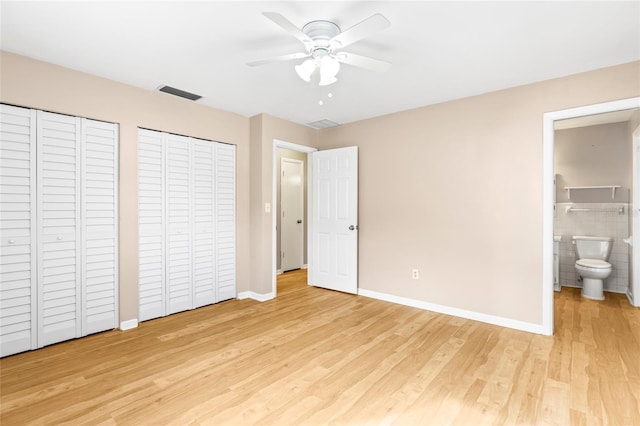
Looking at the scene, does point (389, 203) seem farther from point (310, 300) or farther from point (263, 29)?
point (263, 29)

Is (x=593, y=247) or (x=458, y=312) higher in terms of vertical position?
(x=593, y=247)

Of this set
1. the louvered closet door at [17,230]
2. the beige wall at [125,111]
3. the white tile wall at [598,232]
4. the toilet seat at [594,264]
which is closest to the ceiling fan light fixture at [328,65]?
the beige wall at [125,111]

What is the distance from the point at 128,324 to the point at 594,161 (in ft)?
21.4

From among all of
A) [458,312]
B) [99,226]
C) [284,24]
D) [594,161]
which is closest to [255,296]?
[99,226]

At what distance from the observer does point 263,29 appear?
2.25 meters

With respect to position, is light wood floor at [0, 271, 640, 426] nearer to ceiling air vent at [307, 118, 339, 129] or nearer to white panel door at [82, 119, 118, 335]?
white panel door at [82, 119, 118, 335]

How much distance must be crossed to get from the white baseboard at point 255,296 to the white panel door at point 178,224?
699 millimetres

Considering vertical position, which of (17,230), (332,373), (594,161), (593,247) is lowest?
(332,373)

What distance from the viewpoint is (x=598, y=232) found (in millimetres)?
4770

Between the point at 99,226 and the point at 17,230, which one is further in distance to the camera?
the point at 99,226

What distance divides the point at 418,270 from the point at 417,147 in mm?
1515

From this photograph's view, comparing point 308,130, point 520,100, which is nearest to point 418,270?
point 520,100

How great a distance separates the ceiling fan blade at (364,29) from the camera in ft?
5.63

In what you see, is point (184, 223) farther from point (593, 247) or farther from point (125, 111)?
point (593, 247)
